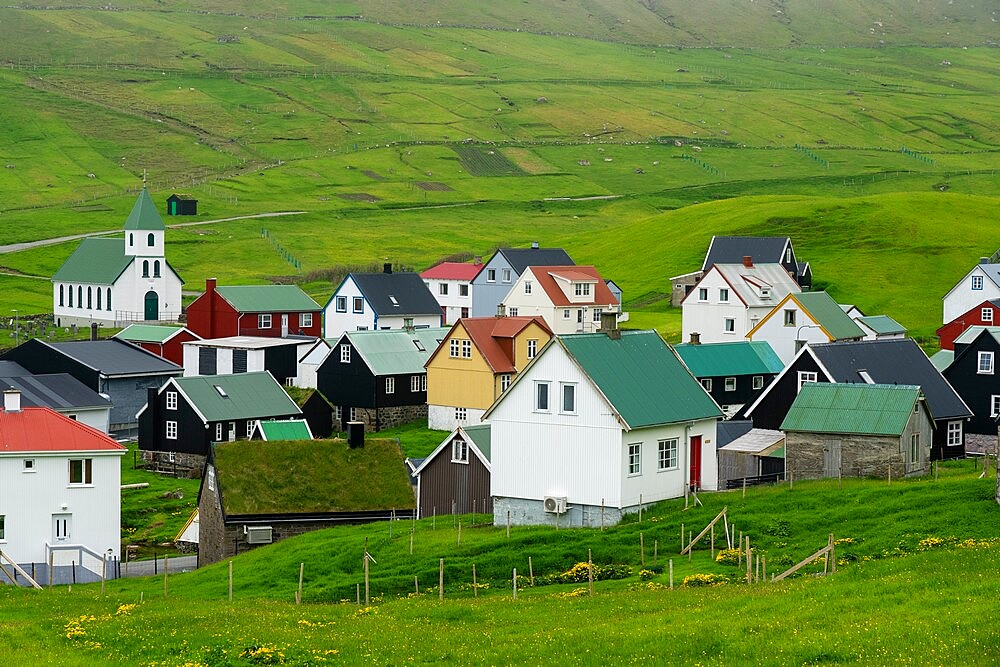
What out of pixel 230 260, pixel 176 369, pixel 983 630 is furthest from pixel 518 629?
pixel 230 260

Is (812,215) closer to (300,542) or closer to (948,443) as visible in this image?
(948,443)

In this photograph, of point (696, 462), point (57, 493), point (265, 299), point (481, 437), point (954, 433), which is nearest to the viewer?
point (696, 462)

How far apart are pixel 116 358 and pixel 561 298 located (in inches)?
1344

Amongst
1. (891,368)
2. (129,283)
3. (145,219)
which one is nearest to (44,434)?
(891,368)

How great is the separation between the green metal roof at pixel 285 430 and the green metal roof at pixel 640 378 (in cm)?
2034

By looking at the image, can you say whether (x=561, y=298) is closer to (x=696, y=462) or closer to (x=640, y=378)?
(x=696, y=462)

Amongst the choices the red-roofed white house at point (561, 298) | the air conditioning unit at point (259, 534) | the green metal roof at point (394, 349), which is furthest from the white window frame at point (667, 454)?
the red-roofed white house at point (561, 298)

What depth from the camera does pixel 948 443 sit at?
214 ft

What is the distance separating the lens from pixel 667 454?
54.6 m

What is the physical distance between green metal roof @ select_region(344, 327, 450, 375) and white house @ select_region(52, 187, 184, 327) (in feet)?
→ 155

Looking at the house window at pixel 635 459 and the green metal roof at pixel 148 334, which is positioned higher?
the green metal roof at pixel 148 334

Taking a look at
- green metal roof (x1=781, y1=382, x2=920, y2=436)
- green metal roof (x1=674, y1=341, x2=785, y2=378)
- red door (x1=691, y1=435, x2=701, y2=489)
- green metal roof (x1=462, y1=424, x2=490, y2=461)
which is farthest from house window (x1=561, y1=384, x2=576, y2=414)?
green metal roof (x1=674, y1=341, x2=785, y2=378)

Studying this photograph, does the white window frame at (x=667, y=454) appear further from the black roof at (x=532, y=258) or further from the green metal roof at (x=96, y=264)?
the green metal roof at (x=96, y=264)

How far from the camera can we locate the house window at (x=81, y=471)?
62.7 meters
